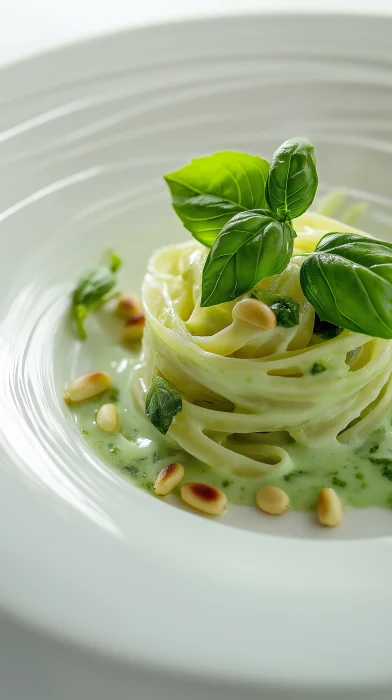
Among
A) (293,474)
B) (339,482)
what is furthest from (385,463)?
(293,474)

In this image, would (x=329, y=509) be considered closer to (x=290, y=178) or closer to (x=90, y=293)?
(x=290, y=178)

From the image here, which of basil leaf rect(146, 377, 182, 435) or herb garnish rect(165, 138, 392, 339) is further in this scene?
basil leaf rect(146, 377, 182, 435)

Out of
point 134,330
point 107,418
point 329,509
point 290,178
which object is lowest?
point 329,509

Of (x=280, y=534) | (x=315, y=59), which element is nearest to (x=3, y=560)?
(x=280, y=534)

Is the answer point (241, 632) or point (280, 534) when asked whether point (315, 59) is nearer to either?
point (280, 534)

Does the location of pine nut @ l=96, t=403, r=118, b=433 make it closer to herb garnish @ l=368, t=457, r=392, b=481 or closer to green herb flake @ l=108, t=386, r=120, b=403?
green herb flake @ l=108, t=386, r=120, b=403

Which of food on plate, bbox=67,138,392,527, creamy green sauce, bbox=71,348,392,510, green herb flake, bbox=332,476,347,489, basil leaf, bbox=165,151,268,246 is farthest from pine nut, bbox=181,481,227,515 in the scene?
basil leaf, bbox=165,151,268,246

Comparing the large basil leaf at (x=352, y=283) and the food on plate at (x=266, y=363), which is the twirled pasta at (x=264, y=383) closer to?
the food on plate at (x=266, y=363)
